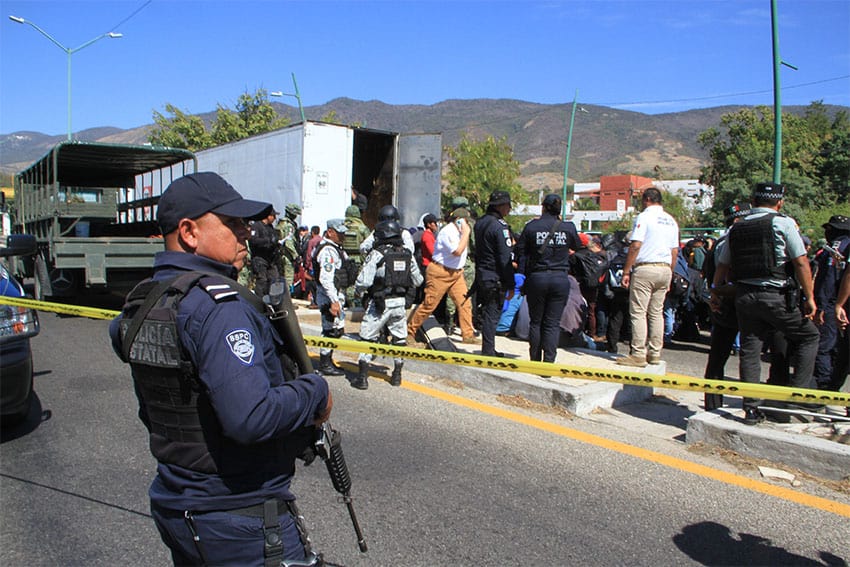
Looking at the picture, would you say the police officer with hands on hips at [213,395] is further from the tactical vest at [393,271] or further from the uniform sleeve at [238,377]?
the tactical vest at [393,271]

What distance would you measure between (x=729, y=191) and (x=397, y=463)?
41.4 m

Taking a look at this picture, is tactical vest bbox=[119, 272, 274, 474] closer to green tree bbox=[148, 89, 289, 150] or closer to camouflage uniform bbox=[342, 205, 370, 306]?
camouflage uniform bbox=[342, 205, 370, 306]

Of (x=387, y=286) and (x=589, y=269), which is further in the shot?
(x=589, y=269)

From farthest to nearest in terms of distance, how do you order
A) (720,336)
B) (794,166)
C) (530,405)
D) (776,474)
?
(794,166)
(530,405)
(720,336)
(776,474)

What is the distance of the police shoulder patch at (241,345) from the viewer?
1731 mm

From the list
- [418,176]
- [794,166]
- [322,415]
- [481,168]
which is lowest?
[322,415]

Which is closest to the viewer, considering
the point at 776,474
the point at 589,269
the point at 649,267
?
the point at 776,474

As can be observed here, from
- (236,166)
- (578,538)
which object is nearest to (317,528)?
(578,538)

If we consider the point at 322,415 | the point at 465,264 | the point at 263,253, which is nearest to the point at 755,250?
the point at 322,415

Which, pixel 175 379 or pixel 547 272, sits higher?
pixel 547 272

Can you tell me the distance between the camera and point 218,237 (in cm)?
195

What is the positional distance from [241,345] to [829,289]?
6.44m

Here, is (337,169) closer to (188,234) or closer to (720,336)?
(720,336)

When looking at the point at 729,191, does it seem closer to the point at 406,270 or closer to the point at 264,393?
the point at 406,270
